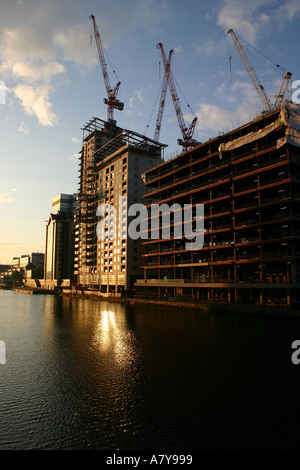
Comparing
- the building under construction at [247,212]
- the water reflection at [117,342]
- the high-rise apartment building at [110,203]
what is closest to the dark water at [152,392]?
the water reflection at [117,342]

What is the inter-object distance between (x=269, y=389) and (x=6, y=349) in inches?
1104

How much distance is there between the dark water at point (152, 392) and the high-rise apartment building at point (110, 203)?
79.9 metres

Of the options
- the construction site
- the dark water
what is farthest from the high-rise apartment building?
the dark water

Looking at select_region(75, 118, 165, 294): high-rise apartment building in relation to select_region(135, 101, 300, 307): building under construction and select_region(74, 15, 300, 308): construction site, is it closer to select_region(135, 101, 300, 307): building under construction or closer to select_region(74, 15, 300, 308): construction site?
select_region(74, 15, 300, 308): construction site

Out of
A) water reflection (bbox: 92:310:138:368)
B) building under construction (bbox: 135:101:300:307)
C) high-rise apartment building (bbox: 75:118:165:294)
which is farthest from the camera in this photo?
high-rise apartment building (bbox: 75:118:165:294)

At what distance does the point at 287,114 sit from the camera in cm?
6362

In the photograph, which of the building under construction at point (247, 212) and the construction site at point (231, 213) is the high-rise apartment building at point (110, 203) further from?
the building under construction at point (247, 212)

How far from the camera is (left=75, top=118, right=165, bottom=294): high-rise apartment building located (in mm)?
121000

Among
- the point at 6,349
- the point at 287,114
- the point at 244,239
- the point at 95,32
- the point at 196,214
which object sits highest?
the point at 95,32

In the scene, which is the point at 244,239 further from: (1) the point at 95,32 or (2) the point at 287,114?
(1) the point at 95,32

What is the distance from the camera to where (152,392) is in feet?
73.2

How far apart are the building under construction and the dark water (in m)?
26.0

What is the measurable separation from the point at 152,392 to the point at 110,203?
115 m
